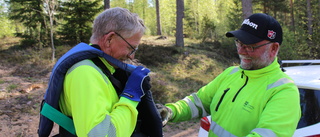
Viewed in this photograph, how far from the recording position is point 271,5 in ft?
85.0

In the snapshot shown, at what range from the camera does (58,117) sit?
Answer: 1521 mm

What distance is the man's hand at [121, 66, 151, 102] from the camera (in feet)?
5.22

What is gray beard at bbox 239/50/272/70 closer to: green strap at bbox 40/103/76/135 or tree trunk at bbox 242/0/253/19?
green strap at bbox 40/103/76/135

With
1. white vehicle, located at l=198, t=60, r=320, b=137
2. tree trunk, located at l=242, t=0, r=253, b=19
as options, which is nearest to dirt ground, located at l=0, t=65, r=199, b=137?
white vehicle, located at l=198, t=60, r=320, b=137

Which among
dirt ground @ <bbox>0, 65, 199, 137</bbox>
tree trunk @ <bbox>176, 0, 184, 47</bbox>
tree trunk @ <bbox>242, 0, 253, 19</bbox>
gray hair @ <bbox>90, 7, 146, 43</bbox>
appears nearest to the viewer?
gray hair @ <bbox>90, 7, 146, 43</bbox>

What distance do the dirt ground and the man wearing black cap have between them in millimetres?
3771

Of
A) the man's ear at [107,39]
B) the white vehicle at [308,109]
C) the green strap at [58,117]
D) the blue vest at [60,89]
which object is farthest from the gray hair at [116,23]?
the white vehicle at [308,109]

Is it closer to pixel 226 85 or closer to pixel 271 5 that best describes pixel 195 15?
pixel 271 5

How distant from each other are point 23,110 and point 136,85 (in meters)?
5.23

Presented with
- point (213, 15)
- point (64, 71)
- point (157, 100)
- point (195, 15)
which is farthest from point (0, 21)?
point (213, 15)

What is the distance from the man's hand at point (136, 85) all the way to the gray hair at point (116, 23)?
0.31 metres

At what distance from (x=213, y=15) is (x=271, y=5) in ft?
32.1

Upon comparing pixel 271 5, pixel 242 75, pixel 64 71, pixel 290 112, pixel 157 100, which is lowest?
pixel 157 100

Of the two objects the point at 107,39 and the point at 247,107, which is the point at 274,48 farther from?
the point at 107,39
